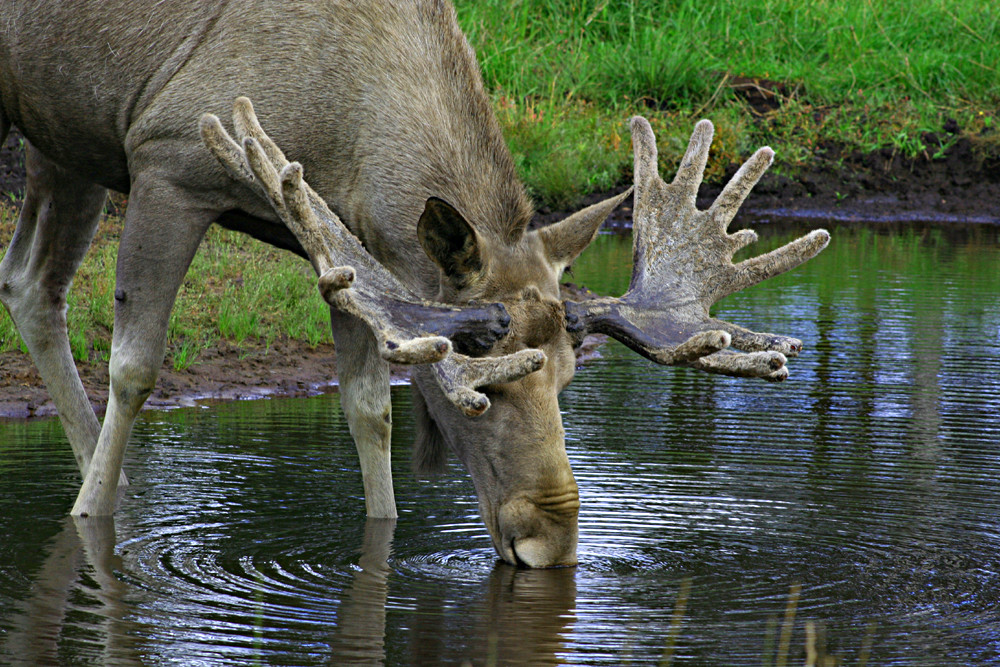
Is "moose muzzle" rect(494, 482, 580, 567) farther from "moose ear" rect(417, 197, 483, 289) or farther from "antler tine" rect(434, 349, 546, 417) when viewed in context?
"moose ear" rect(417, 197, 483, 289)

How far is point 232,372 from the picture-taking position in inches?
332

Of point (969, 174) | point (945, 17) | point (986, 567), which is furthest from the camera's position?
point (945, 17)

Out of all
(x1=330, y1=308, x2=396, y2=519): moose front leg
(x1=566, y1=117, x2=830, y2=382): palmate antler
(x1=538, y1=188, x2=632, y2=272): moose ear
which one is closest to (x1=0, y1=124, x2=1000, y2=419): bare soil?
(x1=330, y1=308, x2=396, y2=519): moose front leg

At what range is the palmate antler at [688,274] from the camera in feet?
14.8

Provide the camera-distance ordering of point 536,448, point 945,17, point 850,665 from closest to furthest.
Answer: point 850,665 < point 536,448 < point 945,17

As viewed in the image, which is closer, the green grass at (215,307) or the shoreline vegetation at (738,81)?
the green grass at (215,307)

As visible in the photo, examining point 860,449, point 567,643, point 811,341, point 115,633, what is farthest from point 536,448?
point 811,341

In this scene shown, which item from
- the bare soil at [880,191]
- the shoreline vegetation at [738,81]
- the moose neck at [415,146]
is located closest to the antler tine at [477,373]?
the moose neck at [415,146]

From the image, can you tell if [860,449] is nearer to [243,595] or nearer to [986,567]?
[986,567]

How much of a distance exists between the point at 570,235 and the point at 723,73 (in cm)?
1647

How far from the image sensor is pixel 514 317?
445 cm

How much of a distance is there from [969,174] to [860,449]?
13500mm

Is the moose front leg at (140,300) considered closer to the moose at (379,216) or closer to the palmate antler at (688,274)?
the moose at (379,216)

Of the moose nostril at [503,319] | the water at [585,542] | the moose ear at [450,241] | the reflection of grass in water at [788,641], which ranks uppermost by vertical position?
the moose ear at [450,241]
